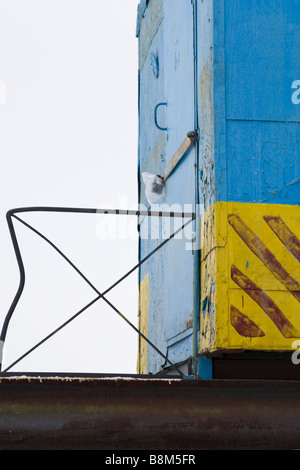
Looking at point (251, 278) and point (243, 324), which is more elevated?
point (251, 278)

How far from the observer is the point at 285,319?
4805 mm

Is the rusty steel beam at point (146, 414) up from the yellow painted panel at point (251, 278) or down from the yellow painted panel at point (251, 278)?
down

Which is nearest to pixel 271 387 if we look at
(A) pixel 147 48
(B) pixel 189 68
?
(B) pixel 189 68

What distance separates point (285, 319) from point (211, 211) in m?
0.84

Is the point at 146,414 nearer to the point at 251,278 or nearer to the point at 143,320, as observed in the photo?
the point at 251,278

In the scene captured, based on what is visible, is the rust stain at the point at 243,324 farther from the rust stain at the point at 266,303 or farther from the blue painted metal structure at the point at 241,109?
the blue painted metal structure at the point at 241,109

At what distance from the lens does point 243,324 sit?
15.5ft

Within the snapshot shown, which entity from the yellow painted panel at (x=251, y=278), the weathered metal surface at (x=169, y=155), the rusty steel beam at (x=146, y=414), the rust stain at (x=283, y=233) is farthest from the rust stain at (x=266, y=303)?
the rusty steel beam at (x=146, y=414)

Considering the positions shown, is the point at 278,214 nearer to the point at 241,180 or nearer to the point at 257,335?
the point at 241,180

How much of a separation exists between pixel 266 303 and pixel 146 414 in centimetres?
159

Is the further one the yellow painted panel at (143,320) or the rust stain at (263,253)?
the yellow painted panel at (143,320)

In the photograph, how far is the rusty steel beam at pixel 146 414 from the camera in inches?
133

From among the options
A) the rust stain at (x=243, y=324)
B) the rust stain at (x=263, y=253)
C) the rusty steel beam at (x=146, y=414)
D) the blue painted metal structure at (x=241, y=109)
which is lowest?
the rusty steel beam at (x=146, y=414)

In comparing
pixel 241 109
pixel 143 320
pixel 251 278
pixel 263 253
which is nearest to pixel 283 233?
pixel 263 253
